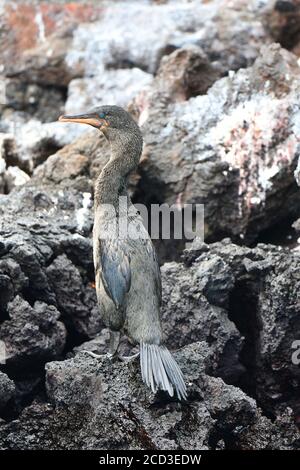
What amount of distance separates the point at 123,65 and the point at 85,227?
4.22 m

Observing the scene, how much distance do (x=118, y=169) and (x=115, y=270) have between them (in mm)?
917

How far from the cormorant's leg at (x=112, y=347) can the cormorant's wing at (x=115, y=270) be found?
0.79 ft

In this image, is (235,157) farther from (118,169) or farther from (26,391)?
(26,391)

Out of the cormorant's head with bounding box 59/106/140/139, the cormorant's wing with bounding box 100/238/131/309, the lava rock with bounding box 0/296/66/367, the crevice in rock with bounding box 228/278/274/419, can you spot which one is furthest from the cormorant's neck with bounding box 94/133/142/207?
the crevice in rock with bounding box 228/278/274/419

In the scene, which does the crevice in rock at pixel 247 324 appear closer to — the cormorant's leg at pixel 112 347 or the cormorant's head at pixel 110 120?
the cormorant's leg at pixel 112 347

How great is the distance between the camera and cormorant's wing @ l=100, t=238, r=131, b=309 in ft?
26.0

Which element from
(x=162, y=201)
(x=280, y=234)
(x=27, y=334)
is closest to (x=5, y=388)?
(x=27, y=334)

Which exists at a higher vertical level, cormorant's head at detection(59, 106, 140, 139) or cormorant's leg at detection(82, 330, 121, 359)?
cormorant's head at detection(59, 106, 140, 139)

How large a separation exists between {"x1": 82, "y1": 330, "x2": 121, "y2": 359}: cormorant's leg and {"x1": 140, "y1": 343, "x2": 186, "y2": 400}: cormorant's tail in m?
0.29

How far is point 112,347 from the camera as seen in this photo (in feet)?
26.0

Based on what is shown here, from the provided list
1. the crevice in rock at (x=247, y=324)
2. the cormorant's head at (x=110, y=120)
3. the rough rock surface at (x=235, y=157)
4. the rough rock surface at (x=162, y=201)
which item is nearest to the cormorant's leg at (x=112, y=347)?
the rough rock surface at (x=162, y=201)

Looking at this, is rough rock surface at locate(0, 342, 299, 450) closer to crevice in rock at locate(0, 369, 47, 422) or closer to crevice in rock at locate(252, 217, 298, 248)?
crevice in rock at locate(0, 369, 47, 422)

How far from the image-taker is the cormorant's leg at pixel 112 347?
25.2 ft

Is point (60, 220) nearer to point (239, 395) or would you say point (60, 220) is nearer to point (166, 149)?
point (166, 149)
